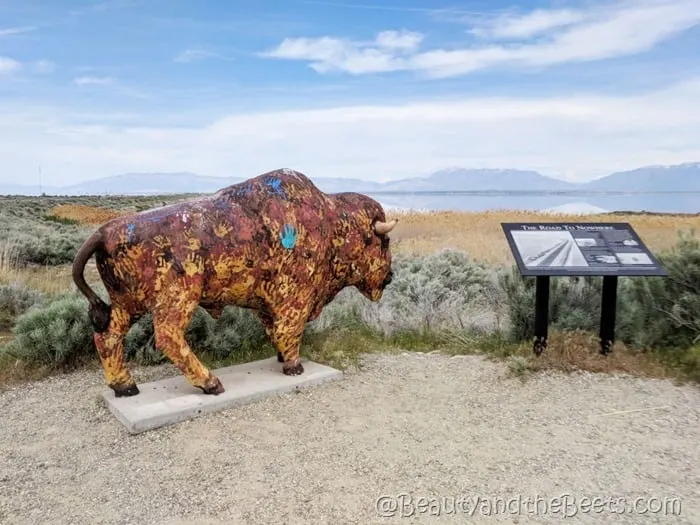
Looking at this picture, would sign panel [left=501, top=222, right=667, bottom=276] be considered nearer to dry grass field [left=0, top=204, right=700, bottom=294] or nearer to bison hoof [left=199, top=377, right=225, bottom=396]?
dry grass field [left=0, top=204, right=700, bottom=294]

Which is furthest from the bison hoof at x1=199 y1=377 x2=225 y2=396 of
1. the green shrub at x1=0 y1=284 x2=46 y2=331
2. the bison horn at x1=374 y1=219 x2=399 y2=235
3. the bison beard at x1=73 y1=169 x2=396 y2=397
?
the green shrub at x1=0 y1=284 x2=46 y2=331

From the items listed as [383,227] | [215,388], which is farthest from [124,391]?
[383,227]

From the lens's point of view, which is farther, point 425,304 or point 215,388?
point 425,304

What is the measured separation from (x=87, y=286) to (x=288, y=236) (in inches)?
61.7

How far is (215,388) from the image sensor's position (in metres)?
4.89

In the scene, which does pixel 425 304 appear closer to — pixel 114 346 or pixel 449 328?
pixel 449 328

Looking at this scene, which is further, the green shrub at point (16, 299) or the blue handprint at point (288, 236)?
the green shrub at point (16, 299)

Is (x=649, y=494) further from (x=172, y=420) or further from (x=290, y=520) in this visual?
(x=172, y=420)

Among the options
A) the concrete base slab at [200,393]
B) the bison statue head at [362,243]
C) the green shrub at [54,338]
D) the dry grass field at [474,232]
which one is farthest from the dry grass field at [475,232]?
the concrete base slab at [200,393]

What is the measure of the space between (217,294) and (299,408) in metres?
1.10

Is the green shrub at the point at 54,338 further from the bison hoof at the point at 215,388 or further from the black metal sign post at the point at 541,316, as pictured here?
the black metal sign post at the point at 541,316

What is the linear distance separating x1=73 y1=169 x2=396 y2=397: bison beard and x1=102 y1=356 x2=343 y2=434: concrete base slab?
0.11 m

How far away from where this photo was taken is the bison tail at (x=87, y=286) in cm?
450

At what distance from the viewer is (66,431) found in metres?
4.60
